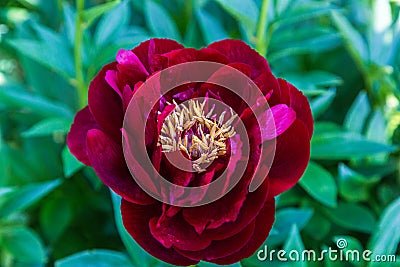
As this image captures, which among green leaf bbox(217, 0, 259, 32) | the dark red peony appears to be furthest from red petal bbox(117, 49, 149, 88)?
green leaf bbox(217, 0, 259, 32)

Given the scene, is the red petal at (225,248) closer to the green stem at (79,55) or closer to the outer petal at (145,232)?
the outer petal at (145,232)

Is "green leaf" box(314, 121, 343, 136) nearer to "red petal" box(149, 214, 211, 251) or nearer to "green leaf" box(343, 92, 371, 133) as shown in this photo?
"green leaf" box(343, 92, 371, 133)

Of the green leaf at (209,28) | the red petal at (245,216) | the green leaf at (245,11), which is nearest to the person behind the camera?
the red petal at (245,216)

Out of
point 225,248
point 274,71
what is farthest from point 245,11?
point 225,248

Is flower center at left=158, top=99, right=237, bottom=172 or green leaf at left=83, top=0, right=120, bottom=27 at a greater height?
flower center at left=158, top=99, right=237, bottom=172

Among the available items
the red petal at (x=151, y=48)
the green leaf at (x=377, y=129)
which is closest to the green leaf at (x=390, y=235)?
the green leaf at (x=377, y=129)

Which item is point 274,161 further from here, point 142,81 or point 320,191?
point 320,191
